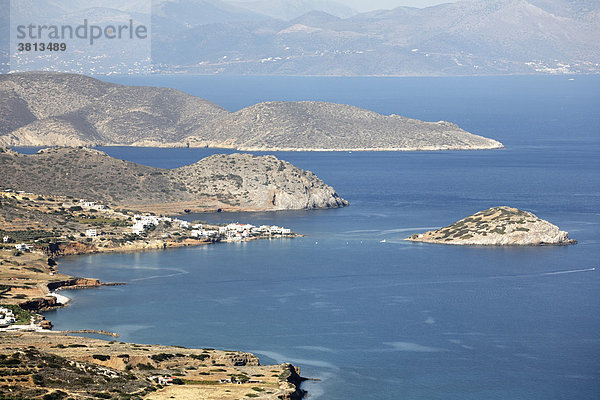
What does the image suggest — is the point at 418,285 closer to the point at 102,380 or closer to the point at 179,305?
the point at 179,305

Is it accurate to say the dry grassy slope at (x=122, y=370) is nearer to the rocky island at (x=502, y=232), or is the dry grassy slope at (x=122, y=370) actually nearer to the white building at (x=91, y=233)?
the white building at (x=91, y=233)

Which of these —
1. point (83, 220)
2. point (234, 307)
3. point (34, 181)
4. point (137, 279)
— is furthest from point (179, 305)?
point (34, 181)

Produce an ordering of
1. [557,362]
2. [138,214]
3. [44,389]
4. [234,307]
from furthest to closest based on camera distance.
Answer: [138,214] → [234,307] → [557,362] → [44,389]

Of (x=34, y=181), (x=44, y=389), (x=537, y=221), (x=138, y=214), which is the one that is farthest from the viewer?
(x=34, y=181)

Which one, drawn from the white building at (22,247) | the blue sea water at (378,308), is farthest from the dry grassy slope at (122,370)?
the white building at (22,247)

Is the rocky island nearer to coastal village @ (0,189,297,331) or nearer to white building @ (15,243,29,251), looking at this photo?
coastal village @ (0,189,297,331)

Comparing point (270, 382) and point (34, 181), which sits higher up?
point (34, 181)
